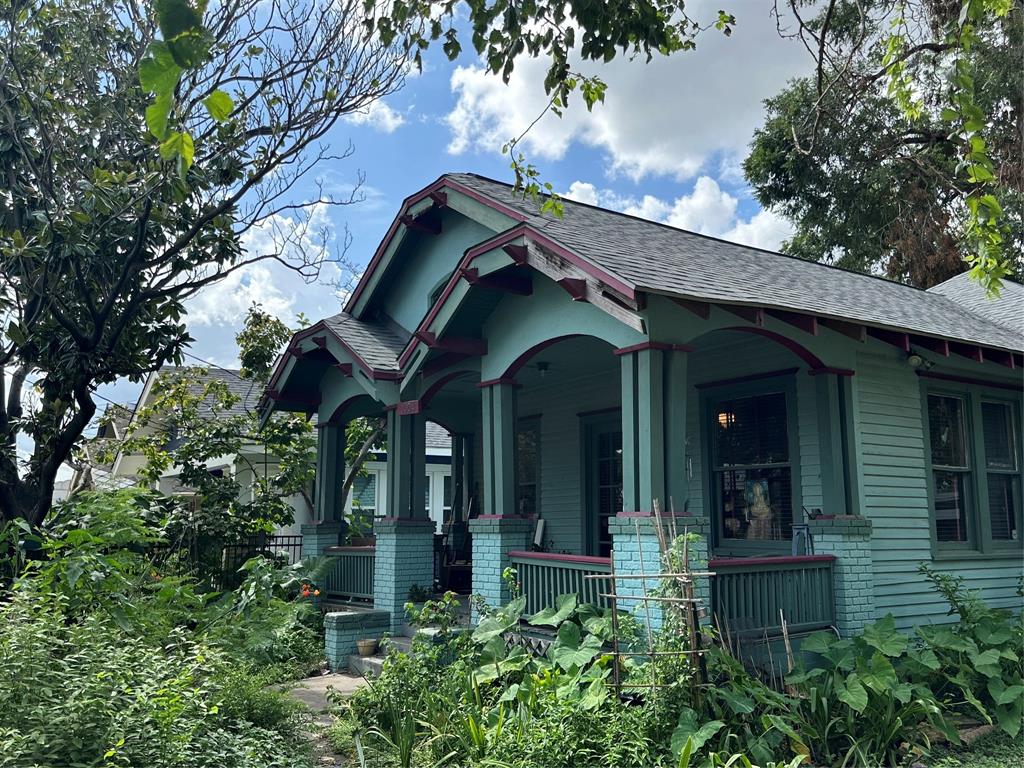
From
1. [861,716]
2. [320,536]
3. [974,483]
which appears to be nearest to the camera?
[861,716]

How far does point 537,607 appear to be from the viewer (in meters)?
8.23

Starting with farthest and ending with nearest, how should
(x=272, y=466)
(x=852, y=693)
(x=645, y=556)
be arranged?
(x=272, y=466) → (x=645, y=556) → (x=852, y=693)

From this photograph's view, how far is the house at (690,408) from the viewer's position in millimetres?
7344

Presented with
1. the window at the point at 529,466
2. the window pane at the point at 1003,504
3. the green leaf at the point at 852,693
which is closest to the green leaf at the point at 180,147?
the green leaf at the point at 852,693

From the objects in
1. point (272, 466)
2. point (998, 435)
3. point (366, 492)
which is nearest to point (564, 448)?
point (998, 435)

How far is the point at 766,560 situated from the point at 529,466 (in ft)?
20.0

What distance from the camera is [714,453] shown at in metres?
10.2

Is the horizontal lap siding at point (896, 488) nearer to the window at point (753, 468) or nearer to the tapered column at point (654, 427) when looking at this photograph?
the window at point (753, 468)

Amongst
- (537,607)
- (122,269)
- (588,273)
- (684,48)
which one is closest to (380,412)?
(122,269)

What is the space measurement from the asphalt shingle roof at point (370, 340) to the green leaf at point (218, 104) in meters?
8.04

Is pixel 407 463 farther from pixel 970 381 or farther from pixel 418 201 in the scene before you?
pixel 970 381

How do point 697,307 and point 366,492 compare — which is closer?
point 697,307

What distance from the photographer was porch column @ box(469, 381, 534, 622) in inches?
343

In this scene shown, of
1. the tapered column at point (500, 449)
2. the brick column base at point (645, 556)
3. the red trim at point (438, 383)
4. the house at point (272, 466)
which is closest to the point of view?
the brick column base at point (645, 556)
